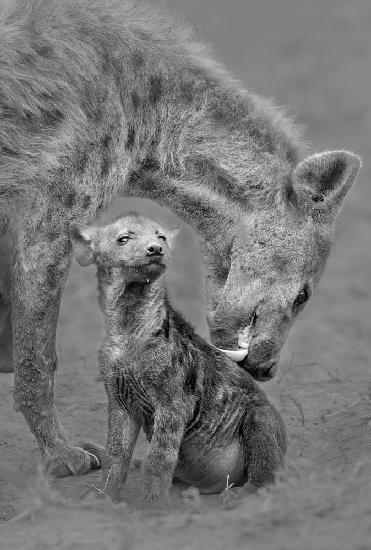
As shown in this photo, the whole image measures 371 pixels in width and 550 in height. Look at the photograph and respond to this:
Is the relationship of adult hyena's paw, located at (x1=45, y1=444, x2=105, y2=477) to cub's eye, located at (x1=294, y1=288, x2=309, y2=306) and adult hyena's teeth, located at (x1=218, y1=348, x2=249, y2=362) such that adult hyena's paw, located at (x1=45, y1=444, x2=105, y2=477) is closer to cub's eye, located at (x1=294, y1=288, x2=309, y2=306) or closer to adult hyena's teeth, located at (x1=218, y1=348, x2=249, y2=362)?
adult hyena's teeth, located at (x1=218, y1=348, x2=249, y2=362)

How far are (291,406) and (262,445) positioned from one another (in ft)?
5.39

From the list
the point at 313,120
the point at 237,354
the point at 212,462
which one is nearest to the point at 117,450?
the point at 212,462

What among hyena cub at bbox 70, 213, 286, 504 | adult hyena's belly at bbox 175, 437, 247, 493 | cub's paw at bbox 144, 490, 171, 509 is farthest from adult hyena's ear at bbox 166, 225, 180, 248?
cub's paw at bbox 144, 490, 171, 509

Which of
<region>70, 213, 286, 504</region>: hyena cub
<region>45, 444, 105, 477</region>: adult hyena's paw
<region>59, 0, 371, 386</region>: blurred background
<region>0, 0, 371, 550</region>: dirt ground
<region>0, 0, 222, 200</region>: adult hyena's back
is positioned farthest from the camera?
<region>59, 0, 371, 386</region>: blurred background

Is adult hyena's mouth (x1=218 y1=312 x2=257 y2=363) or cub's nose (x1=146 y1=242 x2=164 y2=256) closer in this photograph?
cub's nose (x1=146 y1=242 x2=164 y2=256)

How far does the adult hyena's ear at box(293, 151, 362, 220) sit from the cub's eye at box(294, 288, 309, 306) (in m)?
0.40

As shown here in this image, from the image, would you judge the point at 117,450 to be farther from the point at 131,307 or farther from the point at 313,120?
the point at 313,120

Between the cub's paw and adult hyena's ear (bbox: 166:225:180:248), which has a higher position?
adult hyena's ear (bbox: 166:225:180:248)

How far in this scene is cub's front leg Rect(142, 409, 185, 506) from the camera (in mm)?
5031

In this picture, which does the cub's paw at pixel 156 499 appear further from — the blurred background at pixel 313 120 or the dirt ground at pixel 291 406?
the blurred background at pixel 313 120

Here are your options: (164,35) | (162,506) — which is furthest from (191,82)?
(162,506)

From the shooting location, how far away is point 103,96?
5801 mm

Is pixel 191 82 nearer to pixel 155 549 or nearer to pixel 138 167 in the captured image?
pixel 138 167

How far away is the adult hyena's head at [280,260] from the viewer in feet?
19.0
